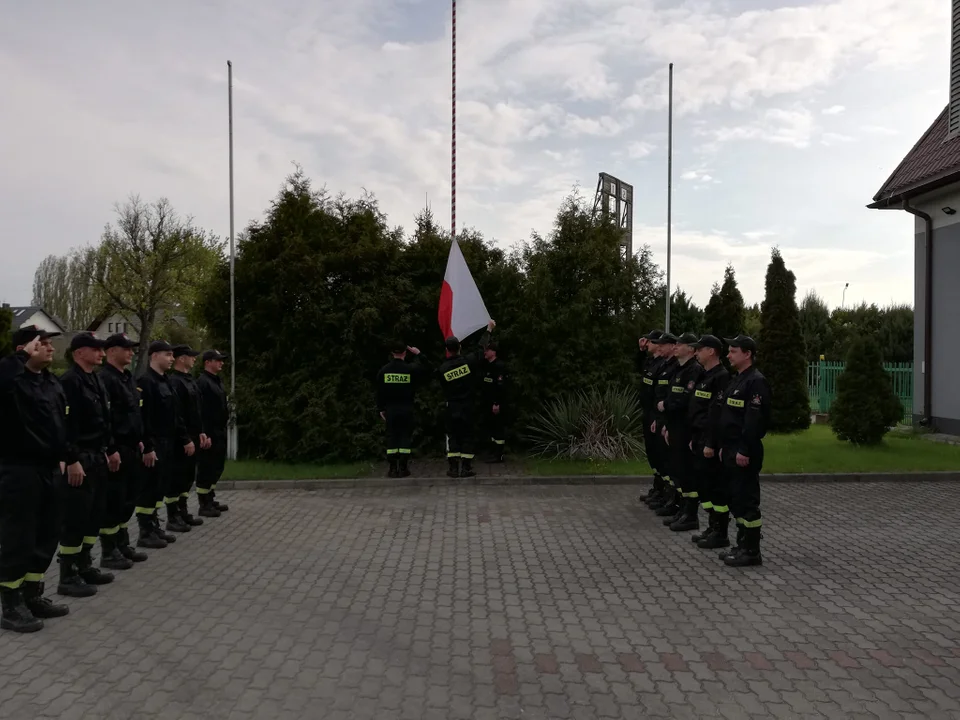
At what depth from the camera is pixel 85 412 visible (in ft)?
18.0

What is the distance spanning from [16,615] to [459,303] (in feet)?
25.4

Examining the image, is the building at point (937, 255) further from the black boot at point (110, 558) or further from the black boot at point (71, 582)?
the black boot at point (71, 582)

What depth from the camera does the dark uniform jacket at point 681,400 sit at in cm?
756

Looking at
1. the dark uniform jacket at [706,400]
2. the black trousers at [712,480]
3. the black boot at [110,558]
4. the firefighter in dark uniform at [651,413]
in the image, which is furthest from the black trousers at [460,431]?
the black boot at [110,558]

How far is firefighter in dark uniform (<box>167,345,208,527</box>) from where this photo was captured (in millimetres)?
7543

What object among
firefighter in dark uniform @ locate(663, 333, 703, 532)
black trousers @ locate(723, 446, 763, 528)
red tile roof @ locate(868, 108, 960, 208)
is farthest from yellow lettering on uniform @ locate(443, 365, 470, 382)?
red tile roof @ locate(868, 108, 960, 208)

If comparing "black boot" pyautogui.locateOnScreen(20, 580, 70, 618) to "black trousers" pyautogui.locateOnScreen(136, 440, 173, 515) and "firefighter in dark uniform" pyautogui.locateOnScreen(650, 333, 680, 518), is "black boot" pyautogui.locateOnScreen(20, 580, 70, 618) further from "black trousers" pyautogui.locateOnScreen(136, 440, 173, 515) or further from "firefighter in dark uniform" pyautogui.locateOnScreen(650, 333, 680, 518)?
"firefighter in dark uniform" pyautogui.locateOnScreen(650, 333, 680, 518)

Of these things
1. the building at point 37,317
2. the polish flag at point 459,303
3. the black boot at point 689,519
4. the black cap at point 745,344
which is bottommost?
the black boot at point 689,519

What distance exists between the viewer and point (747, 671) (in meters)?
4.16

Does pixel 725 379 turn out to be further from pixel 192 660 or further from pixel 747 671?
pixel 192 660

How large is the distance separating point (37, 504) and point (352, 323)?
712 cm

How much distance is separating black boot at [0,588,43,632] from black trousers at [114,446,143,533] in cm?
124

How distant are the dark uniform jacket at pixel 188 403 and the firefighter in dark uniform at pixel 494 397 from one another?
5175 millimetres

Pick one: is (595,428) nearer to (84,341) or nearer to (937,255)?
(84,341)
